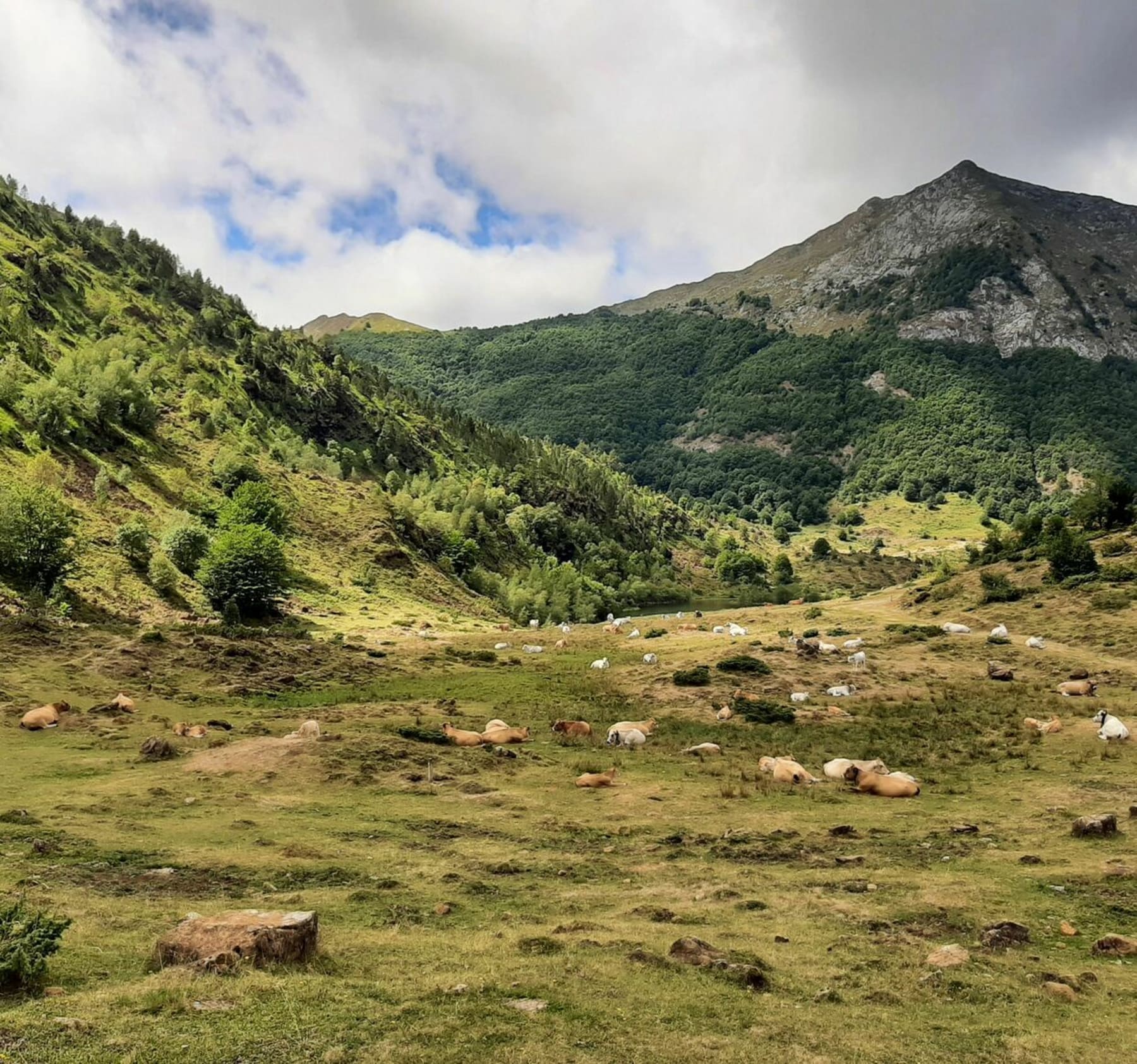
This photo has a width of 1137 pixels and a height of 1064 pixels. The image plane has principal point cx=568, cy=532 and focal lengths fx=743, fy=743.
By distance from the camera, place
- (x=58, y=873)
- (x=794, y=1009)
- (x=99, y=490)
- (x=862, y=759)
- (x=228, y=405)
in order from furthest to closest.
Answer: (x=228, y=405)
(x=99, y=490)
(x=862, y=759)
(x=58, y=873)
(x=794, y=1009)

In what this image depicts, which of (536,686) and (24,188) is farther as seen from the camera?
(24,188)

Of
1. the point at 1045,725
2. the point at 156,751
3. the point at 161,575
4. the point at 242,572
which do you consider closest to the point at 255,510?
the point at 161,575

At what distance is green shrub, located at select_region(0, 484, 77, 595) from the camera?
59.0 meters

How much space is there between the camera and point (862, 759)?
1340 inches

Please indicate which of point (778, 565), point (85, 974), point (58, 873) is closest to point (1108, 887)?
point (85, 974)

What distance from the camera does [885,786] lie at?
2923 cm

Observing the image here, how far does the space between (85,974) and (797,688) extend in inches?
1688

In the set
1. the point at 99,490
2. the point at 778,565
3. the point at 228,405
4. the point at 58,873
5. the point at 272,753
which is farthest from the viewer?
the point at 778,565

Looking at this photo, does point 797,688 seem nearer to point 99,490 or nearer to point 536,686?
point 536,686

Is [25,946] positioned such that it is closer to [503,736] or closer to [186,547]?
[503,736]

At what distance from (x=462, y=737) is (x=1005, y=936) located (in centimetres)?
2426

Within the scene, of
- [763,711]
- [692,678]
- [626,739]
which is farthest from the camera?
[692,678]

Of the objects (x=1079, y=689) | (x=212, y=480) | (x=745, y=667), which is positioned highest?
(x=212, y=480)

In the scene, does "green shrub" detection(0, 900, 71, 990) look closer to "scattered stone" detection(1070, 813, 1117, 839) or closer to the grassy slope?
the grassy slope
